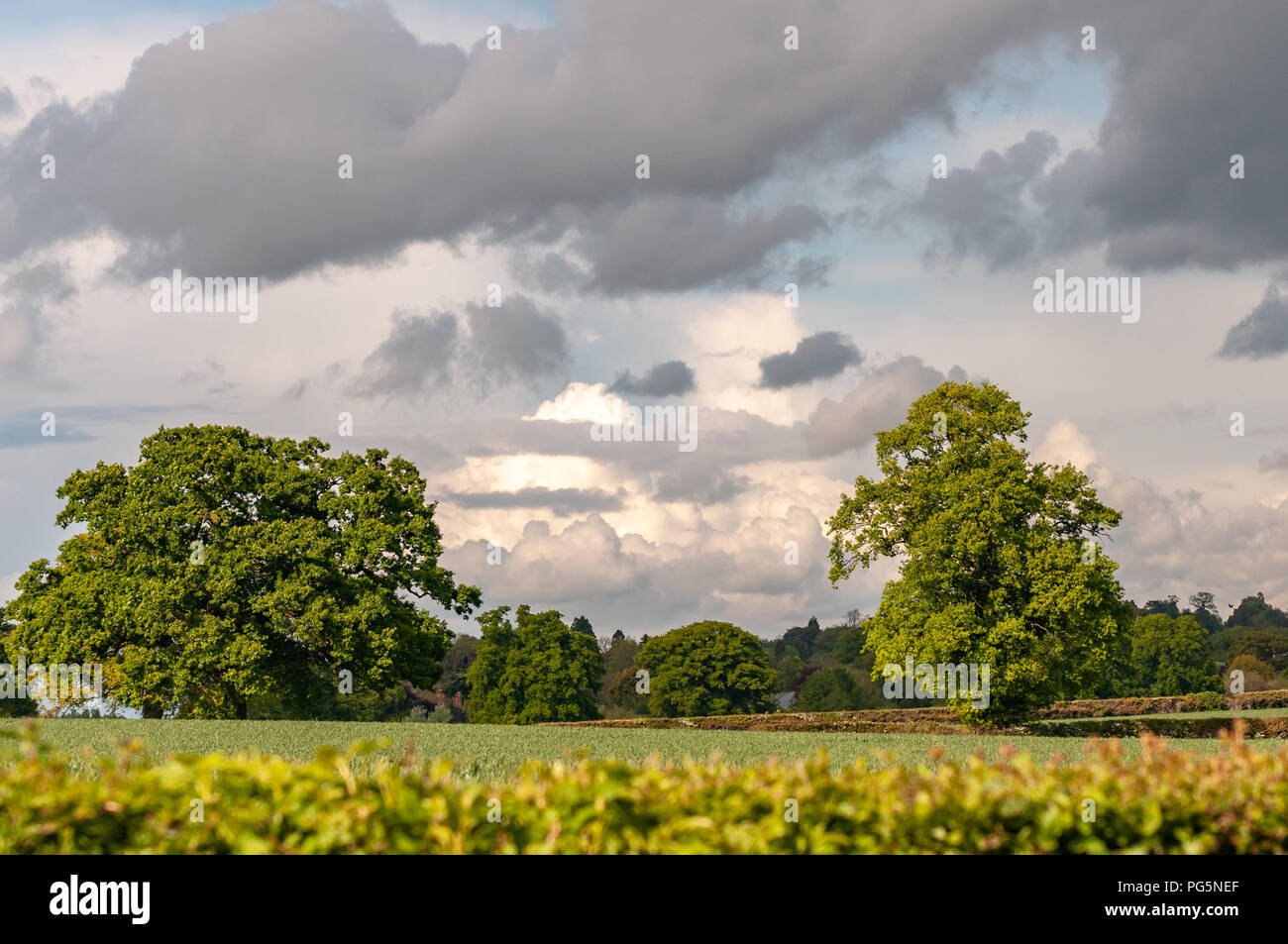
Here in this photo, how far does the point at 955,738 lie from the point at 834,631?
428ft

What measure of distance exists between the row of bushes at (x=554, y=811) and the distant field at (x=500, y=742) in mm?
13160

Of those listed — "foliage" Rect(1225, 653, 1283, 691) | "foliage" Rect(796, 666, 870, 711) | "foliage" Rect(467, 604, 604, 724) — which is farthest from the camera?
"foliage" Rect(1225, 653, 1283, 691)

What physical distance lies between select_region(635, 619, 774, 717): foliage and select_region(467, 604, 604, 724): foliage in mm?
6804

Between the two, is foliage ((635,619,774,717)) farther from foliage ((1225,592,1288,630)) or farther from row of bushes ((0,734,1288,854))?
foliage ((1225,592,1288,630))

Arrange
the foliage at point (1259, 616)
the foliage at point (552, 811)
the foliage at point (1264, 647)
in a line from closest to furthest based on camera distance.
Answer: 1. the foliage at point (552, 811)
2. the foliage at point (1264, 647)
3. the foliage at point (1259, 616)

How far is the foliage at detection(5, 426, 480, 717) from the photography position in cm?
4256

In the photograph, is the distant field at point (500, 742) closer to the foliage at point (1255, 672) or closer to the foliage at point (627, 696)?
the foliage at point (627, 696)

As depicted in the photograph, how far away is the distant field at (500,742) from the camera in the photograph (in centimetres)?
2466

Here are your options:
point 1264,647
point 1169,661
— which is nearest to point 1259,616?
point 1264,647

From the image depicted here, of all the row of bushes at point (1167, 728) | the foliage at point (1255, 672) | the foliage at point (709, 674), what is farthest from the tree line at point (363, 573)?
the foliage at point (1255, 672)

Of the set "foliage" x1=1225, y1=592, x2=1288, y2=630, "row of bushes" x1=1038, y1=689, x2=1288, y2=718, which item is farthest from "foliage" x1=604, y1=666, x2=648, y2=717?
"foliage" x1=1225, y1=592, x2=1288, y2=630

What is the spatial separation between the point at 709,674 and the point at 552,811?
81686 millimetres

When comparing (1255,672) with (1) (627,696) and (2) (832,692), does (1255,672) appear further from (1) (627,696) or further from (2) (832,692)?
(1) (627,696)
